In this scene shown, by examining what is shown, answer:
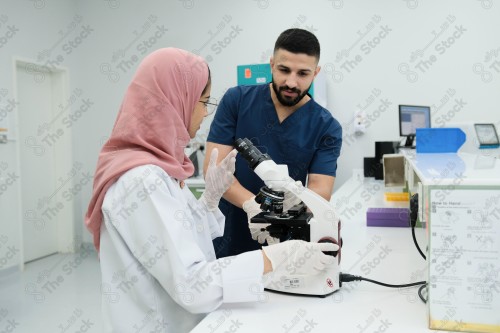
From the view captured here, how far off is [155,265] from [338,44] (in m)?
3.38

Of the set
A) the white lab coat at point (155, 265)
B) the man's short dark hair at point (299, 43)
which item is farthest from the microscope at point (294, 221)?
the man's short dark hair at point (299, 43)

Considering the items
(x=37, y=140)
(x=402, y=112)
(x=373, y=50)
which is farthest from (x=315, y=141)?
(x=37, y=140)

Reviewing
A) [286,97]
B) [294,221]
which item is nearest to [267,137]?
[286,97]

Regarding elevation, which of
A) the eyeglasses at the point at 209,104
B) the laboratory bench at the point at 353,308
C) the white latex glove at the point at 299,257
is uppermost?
the eyeglasses at the point at 209,104

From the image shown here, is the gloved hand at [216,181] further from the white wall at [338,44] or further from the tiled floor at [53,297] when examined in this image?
the white wall at [338,44]

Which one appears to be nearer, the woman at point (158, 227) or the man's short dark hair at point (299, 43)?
the woman at point (158, 227)

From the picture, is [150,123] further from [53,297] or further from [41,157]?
[41,157]

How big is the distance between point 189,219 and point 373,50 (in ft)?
10.6

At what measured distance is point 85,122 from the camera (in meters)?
4.70

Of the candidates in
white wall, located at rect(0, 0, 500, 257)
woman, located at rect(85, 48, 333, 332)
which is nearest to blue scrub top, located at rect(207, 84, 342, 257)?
woman, located at rect(85, 48, 333, 332)

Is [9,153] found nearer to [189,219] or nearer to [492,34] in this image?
[189,219]

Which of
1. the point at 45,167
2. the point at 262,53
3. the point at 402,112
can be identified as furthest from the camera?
the point at 45,167

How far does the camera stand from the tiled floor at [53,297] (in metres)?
2.80

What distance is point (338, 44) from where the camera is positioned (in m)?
3.90
